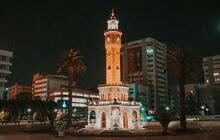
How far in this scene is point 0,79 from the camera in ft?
439

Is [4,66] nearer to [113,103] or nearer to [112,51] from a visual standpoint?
[112,51]

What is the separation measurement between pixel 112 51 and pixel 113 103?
44.4 feet

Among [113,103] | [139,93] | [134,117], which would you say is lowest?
[134,117]

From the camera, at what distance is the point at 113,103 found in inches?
2741

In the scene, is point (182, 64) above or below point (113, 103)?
above

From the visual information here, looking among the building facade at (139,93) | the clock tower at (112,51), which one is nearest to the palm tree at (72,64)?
the clock tower at (112,51)

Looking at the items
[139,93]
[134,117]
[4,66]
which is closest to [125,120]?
[134,117]

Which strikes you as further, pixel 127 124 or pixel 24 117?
pixel 24 117

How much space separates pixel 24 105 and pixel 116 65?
4806cm

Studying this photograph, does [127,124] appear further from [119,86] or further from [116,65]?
[116,65]

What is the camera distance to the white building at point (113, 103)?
229 feet

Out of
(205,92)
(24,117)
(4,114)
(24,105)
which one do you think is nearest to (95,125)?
(4,114)

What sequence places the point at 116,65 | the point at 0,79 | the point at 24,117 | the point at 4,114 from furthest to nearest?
the point at 0,79
the point at 24,117
the point at 4,114
the point at 116,65

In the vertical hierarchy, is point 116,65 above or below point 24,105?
above
